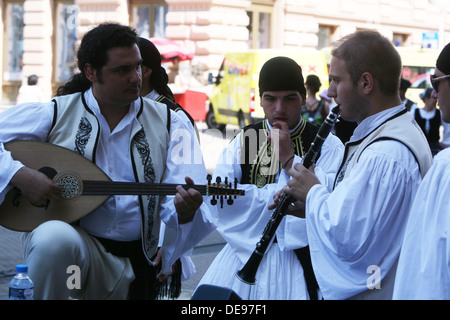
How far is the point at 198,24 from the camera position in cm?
2325

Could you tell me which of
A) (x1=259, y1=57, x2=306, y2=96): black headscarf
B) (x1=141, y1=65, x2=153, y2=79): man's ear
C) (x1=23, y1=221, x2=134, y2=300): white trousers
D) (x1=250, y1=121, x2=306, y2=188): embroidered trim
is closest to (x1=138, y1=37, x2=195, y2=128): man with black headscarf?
(x1=141, y1=65, x2=153, y2=79): man's ear

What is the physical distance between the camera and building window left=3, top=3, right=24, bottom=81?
2794 centimetres

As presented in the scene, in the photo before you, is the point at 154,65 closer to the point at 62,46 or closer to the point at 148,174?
the point at 148,174

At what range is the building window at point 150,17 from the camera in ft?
83.0

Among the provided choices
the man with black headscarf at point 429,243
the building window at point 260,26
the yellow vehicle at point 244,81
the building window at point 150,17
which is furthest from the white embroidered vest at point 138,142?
the building window at point 150,17

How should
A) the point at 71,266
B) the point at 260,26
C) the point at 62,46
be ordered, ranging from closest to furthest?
the point at 71,266 → the point at 260,26 → the point at 62,46

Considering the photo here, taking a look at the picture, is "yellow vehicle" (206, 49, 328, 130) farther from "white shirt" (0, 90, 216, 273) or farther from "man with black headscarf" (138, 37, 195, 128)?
"white shirt" (0, 90, 216, 273)

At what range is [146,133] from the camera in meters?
3.85

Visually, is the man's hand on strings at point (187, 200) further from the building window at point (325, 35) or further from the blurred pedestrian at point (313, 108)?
the building window at point (325, 35)

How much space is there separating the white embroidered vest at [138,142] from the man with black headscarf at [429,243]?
1536 mm

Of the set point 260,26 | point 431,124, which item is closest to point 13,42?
point 260,26

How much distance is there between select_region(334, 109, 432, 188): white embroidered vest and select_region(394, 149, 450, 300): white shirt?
50 centimetres

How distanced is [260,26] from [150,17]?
3.62m
